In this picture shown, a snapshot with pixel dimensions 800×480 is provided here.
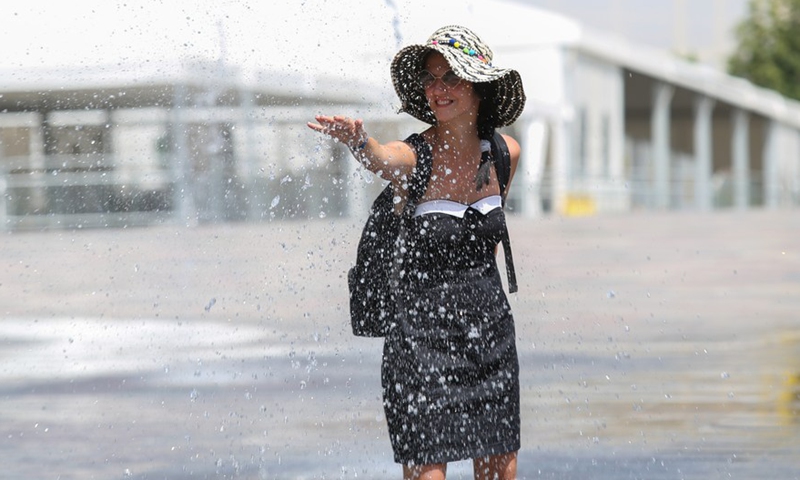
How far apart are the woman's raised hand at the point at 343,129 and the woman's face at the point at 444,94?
0.26m

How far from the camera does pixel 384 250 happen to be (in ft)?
12.7

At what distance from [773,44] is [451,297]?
61.0 meters

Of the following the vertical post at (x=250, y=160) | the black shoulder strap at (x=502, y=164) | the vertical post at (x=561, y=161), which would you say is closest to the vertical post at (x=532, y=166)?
the vertical post at (x=561, y=161)

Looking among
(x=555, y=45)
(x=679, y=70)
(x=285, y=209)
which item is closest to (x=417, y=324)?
(x=285, y=209)

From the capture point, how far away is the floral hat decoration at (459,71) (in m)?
3.79

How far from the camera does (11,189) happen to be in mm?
26531

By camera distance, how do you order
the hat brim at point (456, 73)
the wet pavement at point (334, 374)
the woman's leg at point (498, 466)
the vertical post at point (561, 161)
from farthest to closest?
the vertical post at point (561, 161) < the wet pavement at point (334, 374) < the woman's leg at point (498, 466) < the hat brim at point (456, 73)

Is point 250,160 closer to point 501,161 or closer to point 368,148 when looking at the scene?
point 501,161

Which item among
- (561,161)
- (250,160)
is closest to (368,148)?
(250,160)

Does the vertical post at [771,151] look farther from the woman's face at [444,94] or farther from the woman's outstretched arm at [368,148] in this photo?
the woman's outstretched arm at [368,148]

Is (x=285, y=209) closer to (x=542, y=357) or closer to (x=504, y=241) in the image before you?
(x=542, y=357)

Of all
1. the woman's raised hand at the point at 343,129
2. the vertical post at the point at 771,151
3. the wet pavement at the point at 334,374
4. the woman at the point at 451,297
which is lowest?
the vertical post at the point at 771,151

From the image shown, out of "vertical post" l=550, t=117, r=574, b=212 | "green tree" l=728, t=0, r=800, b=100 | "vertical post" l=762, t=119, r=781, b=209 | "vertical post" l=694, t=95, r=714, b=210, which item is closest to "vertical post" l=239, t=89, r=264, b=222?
"vertical post" l=550, t=117, r=574, b=212

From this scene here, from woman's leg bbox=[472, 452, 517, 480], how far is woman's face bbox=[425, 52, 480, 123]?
872mm
